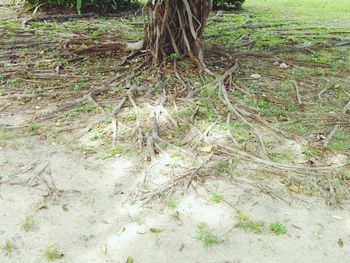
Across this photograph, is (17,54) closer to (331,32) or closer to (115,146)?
(115,146)

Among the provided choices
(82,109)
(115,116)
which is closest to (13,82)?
(82,109)

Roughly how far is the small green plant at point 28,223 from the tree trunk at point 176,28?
2.45 meters

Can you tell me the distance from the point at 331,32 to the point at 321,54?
Answer: 1245mm

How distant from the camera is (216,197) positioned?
7.80 ft

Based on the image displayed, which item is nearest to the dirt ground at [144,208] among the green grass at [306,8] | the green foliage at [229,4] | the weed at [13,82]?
the weed at [13,82]

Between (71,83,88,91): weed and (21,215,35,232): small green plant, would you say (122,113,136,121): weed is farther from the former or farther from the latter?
(21,215,35,232): small green plant

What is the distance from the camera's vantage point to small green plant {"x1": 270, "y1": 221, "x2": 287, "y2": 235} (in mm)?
2139

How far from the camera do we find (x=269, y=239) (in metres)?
2.09

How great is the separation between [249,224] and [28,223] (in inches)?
42.6

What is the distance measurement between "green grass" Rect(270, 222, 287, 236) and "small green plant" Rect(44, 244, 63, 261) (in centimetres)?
101

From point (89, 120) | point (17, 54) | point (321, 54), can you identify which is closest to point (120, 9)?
point (17, 54)

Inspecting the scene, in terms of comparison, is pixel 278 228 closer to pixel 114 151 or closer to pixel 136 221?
pixel 136 221

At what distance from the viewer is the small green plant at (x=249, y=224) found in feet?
7.07

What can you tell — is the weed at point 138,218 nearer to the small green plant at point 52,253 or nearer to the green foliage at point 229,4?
the small green plant at point 52,253
